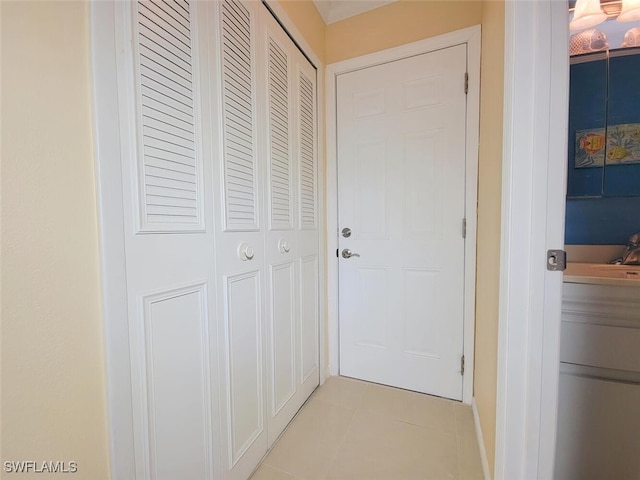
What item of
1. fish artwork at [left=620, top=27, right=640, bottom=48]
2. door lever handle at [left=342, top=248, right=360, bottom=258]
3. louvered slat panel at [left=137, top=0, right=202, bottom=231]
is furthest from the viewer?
door lever handle at [left=342, top=248, right=360, bottom=258]

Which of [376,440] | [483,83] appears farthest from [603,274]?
[376,440]

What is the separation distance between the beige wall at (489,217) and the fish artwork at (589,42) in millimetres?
464

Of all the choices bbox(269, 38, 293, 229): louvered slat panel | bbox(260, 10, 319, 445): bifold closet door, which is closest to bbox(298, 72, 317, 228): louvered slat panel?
bbox(260, 10, 319, 445): bifold closet door

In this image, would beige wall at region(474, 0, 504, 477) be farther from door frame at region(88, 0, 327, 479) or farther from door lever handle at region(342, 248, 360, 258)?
door frame at region(88, 0, 327, 479)

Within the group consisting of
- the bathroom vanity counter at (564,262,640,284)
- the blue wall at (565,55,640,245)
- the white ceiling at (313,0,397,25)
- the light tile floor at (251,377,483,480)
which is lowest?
the light tile floor at (251,377,483,480)

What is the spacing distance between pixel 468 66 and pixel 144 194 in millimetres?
1831

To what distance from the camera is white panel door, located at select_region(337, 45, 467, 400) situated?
1637 mm

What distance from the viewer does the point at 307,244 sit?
170 cm

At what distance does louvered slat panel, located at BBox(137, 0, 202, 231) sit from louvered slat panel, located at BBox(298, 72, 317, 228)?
811 millimetres

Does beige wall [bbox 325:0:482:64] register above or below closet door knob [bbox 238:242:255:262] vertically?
above

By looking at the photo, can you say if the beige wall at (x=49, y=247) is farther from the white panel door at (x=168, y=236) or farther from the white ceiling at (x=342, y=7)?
the white ceiling at (x=342, y=7)

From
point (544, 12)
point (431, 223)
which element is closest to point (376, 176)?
point (431, 223)

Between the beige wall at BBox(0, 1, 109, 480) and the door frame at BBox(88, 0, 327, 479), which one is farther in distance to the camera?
the door frame at BBox(88, 0, 327, 479)

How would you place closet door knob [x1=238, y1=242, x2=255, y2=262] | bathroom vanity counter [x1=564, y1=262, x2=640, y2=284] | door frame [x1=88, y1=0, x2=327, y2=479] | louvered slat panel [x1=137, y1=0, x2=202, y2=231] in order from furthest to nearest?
closet door knob [x1=238, y1=242, x2=255, y2=262] → bathroom vanity counter [x1=564, y1=262, x2=640, y2=284] → louvered slat panel [x1=137, y1=0, x2=202, y2=231] → door frame [x1=88, y1=0, x2=327, y2=479]
